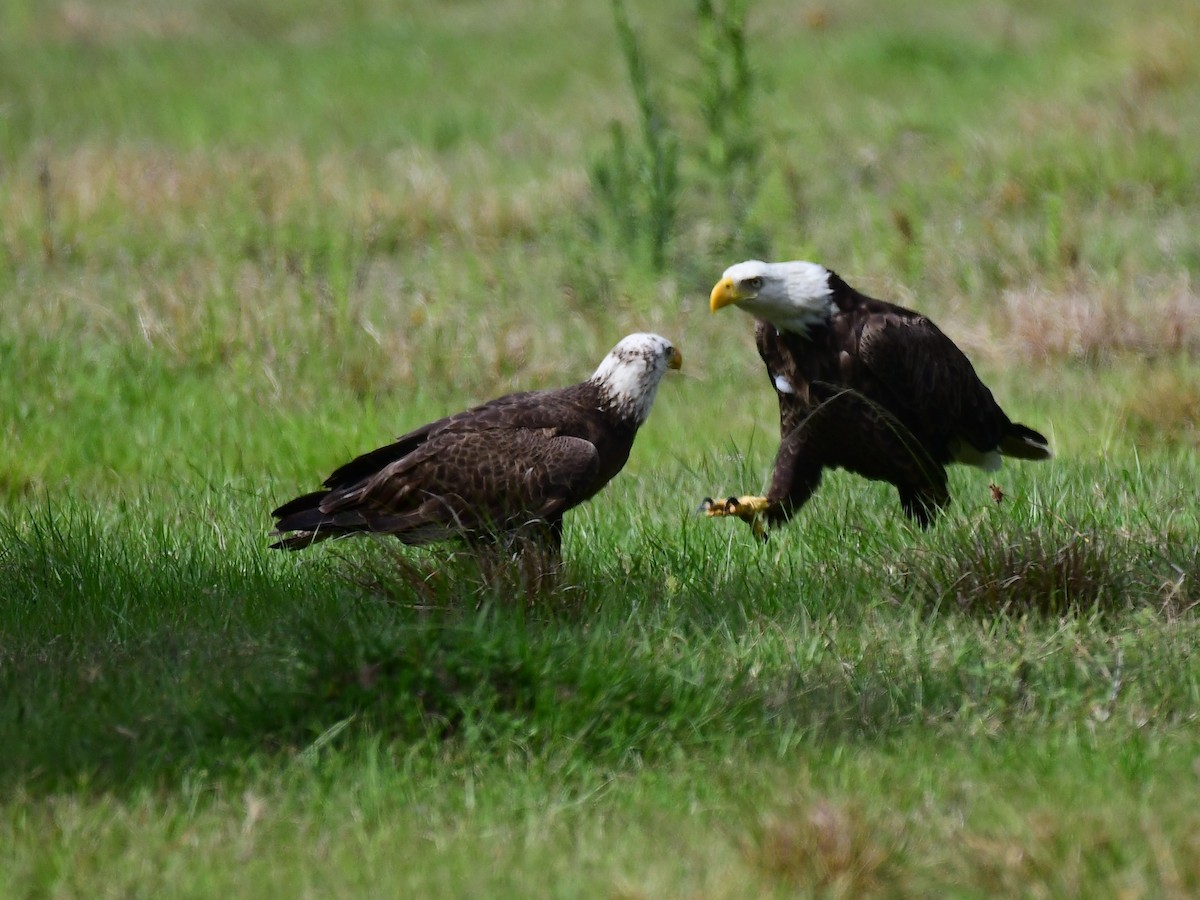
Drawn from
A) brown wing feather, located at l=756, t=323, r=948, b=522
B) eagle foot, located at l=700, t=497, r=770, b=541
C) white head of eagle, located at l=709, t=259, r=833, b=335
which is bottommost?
eagle foot, located at l=700, t=497, r=770, b=541

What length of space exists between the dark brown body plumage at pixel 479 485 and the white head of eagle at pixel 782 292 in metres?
0.70

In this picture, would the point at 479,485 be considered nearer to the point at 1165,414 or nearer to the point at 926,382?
the point at 926,382

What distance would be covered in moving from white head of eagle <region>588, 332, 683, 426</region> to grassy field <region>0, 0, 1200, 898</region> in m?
0.44

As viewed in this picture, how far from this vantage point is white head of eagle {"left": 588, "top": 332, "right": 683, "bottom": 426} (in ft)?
18.4

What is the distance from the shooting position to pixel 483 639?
3902 mm

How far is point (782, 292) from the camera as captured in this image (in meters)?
5.57

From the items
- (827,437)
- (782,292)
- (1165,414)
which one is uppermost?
(782,292)

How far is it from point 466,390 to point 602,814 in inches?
202

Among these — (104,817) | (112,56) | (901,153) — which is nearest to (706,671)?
(104,817)

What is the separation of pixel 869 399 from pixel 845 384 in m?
0.12

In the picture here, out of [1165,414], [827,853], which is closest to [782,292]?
[1165,414]

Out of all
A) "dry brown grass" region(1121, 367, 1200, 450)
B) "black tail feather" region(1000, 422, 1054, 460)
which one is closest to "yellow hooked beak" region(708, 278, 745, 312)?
"black tail feather" region(1000, 422, 1054, 460)

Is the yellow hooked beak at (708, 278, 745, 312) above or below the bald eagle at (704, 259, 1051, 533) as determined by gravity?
above

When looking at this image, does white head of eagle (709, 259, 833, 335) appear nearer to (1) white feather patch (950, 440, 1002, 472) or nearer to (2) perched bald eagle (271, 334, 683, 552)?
(2) perched bald eagle (271, 334, 683, 552)
